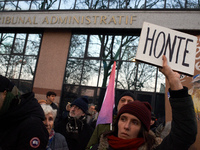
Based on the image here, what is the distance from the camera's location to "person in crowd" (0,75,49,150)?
1685 mm

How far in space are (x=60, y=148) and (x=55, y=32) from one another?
377 inches

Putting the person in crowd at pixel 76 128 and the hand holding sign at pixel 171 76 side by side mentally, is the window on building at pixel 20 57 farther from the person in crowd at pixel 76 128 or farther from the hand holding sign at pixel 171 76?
the hand holding sign at pixel 171 76

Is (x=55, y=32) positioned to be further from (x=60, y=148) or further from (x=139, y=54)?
(x=139, y=54)

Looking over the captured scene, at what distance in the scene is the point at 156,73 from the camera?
9.75 metres

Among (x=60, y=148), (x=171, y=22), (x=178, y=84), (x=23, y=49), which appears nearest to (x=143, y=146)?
(x=178, y=84)

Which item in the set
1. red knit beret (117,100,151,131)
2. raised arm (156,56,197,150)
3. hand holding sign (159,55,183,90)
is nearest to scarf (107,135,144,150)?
red knit beret (117,100,151,131)

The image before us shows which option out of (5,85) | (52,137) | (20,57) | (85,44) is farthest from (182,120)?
(20,57)

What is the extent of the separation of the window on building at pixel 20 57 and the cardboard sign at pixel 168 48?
10.5m

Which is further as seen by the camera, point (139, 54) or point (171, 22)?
Answer: point (171, 22)

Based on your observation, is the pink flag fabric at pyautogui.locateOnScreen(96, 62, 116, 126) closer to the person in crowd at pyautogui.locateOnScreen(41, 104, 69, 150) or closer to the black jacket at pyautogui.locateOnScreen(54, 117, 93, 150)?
the black jacket at pyautogui.locateOnScreen(54, 117, 93, 150)

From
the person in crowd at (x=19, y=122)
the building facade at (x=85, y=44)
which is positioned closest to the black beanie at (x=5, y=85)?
the person in crowd at (x=19, y=122)

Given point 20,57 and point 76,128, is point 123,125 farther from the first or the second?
point 20,57

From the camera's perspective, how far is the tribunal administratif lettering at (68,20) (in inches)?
407

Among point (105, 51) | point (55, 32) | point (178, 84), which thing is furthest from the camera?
point (55, 32)
